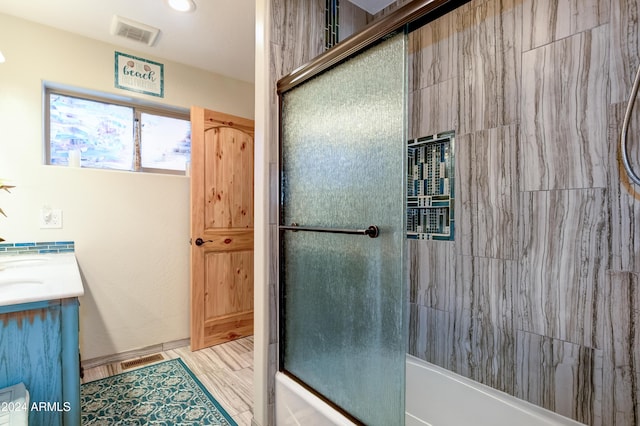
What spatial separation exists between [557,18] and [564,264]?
1072 millimetres

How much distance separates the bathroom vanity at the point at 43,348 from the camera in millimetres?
1072

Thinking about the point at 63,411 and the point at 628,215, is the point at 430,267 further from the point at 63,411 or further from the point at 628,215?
the point at 63,411

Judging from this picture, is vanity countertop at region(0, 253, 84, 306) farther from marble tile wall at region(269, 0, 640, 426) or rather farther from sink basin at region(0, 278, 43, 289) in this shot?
marble tile wall at region(269, 0, 640, 426)

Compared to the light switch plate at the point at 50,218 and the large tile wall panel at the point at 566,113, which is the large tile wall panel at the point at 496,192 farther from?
the light switch plate at the point at 50,218

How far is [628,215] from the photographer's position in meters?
1.16

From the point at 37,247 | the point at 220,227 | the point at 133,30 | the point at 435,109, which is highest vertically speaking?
the point at 133,30

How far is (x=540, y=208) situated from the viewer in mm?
1369

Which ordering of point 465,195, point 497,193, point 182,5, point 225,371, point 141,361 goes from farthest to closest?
point 141,361
point 225,371
point 182,5
point 465,195
point 497,193

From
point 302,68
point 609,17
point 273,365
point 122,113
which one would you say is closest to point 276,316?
point 273,365

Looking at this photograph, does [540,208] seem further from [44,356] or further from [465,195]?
[44,356]

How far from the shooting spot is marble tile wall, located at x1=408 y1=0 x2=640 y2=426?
3.87 ft

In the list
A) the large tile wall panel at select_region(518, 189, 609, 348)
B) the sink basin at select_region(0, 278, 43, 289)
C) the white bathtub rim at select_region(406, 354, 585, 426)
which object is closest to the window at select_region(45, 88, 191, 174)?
the sink basin at select_region(0, 278, 43, 289)

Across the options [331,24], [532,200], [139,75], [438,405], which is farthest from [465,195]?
[139,75]

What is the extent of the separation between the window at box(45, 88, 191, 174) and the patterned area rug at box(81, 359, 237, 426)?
5.25ft
